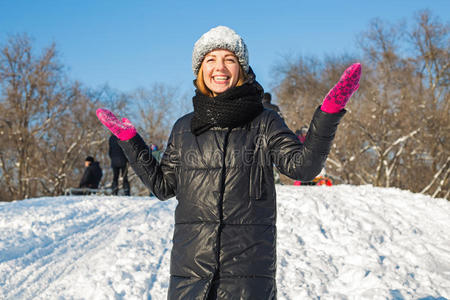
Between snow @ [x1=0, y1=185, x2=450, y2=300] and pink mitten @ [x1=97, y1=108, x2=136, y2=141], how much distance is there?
3.04m

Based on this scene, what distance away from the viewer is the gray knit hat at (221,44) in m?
2.20

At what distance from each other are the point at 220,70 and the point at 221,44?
159mm

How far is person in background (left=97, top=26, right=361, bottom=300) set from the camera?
1.83 m

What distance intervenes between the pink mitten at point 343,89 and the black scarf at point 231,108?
0.44m

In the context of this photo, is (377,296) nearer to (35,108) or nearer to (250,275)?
(250,275)

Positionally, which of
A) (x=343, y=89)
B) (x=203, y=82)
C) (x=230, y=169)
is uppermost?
(x=203, y=82)

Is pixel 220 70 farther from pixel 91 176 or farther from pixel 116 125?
pixel 91 176

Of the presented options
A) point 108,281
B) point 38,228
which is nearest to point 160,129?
point 38,228

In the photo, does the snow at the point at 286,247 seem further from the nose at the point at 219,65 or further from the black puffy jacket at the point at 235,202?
the nose at the point at 219,65

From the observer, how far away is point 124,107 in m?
26.8

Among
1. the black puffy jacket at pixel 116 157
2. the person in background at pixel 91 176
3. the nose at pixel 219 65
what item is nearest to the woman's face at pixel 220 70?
the nose at pixel 219 65

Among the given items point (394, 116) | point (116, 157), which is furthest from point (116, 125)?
point (394, 116)

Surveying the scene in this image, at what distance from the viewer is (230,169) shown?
1991 mm

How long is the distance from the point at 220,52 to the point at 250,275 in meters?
1.16
